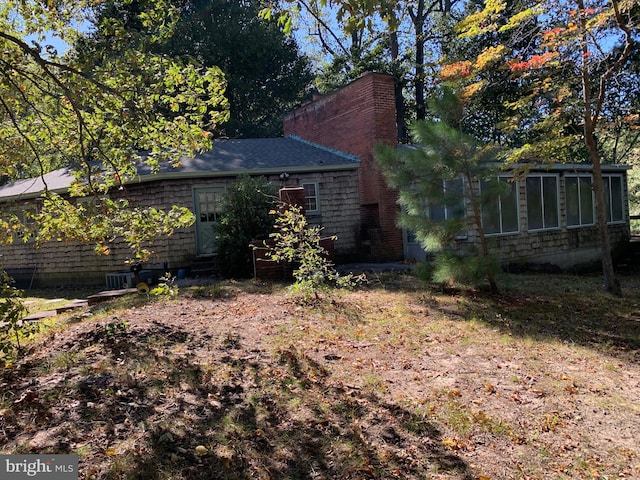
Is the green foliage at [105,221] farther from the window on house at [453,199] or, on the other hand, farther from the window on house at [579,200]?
the window on house at [579,200]

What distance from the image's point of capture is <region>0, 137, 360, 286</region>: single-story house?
12641 mm

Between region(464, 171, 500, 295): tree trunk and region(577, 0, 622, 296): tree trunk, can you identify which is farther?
region(577, 0, 622, 296): tree trunk

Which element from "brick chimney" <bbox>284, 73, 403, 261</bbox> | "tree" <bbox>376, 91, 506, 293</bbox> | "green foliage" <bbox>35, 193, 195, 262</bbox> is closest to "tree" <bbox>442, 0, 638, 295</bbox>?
"tree" <bbox>376, 91, 506, 293</bbox>

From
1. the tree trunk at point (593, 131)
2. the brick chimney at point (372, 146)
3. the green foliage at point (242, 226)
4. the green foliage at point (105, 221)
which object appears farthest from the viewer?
the brick chimney at point (372, 146)

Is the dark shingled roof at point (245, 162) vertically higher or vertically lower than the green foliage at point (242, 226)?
higher

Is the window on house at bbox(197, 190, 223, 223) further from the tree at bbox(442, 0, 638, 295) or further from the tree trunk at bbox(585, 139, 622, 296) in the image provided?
the tree trunk at bbox(585, 139, 622, 296)

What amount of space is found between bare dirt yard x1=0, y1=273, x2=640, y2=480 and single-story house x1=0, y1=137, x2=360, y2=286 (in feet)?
18.9

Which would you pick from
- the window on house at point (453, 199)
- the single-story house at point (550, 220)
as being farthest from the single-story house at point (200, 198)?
the window on house at point (453, 199)

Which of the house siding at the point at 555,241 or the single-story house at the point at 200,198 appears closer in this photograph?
the single-story house at the point at 200,198

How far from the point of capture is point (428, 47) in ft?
82.6

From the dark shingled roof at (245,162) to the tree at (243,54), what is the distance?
15.5 ft

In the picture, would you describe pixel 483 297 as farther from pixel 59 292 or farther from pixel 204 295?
pixel 59 292

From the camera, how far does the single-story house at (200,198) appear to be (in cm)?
1264

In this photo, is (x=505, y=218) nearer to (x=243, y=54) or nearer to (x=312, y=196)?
(x=312, y=196)
